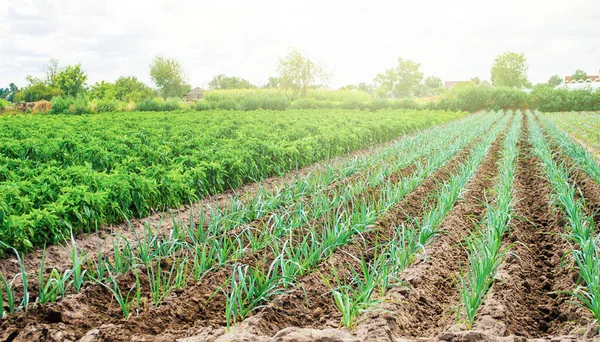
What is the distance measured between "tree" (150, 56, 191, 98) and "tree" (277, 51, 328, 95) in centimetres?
1935

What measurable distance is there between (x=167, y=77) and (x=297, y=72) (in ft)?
73.9

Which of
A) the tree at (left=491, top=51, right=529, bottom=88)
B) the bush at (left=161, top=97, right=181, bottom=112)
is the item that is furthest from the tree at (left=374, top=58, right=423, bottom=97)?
the bush at (left=161, top=97, right=181, bottom=112)

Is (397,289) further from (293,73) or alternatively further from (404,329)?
(293,73)

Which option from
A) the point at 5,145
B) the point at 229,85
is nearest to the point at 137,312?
the point at 5,145

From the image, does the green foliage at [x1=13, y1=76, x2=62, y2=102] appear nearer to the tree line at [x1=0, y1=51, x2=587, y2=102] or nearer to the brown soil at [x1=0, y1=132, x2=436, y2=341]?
the tree line at [x1=0, y1=51, x2=587, y2=102]

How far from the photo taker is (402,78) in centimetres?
9744

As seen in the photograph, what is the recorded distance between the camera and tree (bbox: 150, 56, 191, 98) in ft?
224

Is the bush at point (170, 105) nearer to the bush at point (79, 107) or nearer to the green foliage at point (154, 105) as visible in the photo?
the green foliage at point (154, 105)

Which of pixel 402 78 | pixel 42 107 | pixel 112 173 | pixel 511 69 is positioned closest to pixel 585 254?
pixel 112 173

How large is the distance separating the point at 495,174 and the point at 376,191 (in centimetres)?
339

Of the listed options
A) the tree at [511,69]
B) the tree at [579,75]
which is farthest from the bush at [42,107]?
the tree at [579,75]

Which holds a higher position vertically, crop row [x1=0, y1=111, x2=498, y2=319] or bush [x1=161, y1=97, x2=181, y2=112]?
bush [x1=161, y1=97, x2=181, y2=112]

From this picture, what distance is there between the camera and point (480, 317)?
3.24 metres

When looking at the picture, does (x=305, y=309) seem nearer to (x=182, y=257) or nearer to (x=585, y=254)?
(x=182, y=257)
